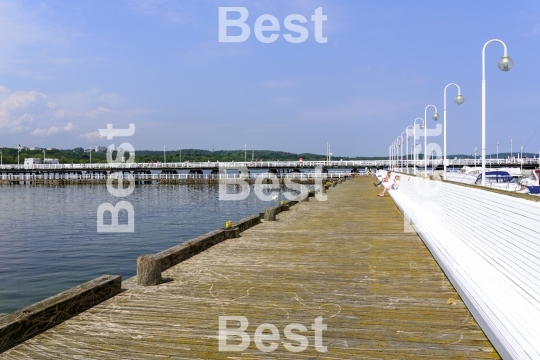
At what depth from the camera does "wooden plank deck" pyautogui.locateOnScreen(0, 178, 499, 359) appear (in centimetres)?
525

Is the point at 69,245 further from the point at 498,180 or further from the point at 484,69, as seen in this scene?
the point at 498,180

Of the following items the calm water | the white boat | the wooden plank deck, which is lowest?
the calm water

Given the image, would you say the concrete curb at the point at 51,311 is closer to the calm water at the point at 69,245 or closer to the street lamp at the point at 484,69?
the calm water at the point at 69,245

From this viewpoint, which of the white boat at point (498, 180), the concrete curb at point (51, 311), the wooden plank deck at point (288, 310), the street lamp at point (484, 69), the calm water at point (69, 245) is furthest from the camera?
the white boat at point (498, 180)

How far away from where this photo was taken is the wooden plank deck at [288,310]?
525 centimetres

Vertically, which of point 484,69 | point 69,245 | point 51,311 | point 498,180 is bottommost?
point 69,245

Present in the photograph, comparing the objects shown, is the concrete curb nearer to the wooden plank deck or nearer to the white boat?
the wooden plank deck

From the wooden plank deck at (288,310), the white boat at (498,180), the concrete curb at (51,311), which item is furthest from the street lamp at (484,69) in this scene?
the concrete curb at (51,311)

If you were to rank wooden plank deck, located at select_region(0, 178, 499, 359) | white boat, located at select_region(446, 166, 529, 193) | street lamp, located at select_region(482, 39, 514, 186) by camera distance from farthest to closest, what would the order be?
white boat, located at select_region(446, 166, 529, 193) < street lamp, located at select_region(482, 39, 514, 186) < wooden plank deck, located at select_region(0, 178, 499, 359)

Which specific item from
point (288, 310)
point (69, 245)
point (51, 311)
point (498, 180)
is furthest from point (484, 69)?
point (498, 180)

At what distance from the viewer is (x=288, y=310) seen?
6.69 meters

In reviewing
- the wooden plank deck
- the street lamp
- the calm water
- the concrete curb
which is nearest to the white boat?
the street lamp

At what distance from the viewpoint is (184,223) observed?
34.0 meters

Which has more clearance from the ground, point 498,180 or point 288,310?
point 498,180
